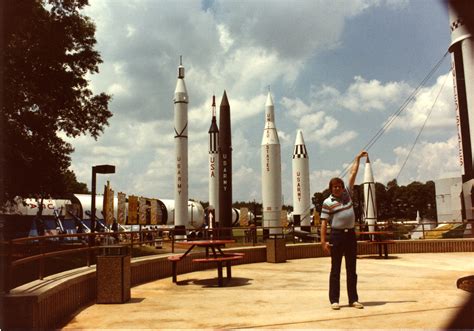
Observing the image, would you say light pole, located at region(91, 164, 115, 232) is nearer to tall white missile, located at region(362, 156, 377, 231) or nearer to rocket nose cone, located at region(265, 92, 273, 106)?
rocket nose cone, located at region(265, 92, 273, 106)

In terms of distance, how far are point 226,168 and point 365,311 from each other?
30202 millimetres

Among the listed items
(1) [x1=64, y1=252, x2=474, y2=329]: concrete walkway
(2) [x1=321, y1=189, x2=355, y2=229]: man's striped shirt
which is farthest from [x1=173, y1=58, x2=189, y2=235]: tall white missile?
(2) [x1=321, y1=189, x2=355, y2=229]: man's striped shirt

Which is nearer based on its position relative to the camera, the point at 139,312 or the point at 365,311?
the point at 365,311

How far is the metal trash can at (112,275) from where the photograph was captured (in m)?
6.91

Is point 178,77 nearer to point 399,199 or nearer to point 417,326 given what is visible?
point 417,326

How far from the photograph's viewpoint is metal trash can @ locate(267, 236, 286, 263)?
43.8 feet

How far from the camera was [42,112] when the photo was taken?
17.2 meters

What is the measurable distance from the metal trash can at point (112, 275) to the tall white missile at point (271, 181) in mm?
25638

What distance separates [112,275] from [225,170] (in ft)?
94.0

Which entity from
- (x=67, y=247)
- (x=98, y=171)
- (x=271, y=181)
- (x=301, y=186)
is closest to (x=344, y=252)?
(x=98, y=171)

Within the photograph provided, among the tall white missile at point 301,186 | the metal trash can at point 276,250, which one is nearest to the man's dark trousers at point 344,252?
the metal trash can at point 276,250

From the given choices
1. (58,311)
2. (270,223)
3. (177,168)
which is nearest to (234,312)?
(58,311)

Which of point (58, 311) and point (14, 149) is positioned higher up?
point (14, 149)

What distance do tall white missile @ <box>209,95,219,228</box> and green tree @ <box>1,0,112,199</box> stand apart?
18.3 m
